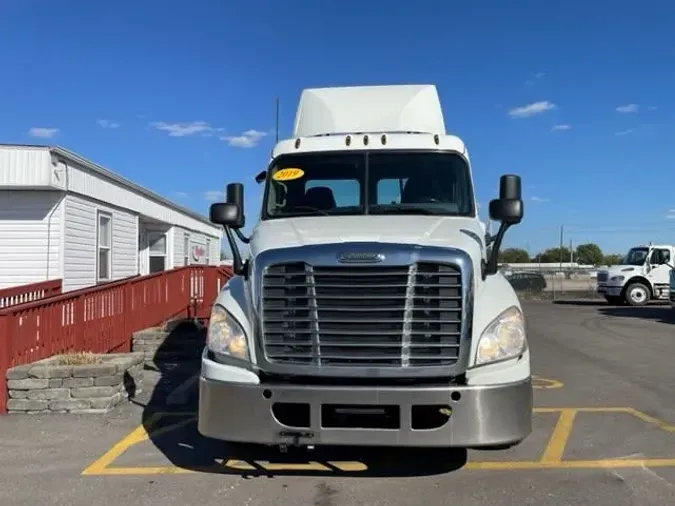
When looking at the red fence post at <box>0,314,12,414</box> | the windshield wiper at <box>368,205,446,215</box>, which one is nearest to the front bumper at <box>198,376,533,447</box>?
the windshield wiper at <box>368,205,446,215</box>

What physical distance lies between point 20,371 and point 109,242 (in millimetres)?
8257

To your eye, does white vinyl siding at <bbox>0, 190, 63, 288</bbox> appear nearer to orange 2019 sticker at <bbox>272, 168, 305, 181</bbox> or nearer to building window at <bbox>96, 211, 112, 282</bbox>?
building window at <bbox>96, 211, 112, 282</bbox>

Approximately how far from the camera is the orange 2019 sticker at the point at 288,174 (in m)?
6.38

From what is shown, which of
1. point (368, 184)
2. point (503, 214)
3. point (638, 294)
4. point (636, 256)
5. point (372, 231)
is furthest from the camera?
point (636, 256)

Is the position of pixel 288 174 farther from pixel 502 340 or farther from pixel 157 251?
pixel 157 251

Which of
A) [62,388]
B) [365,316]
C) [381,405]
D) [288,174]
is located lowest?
[62,388]

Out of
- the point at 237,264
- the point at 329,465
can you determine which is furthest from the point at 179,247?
the point at 329,465

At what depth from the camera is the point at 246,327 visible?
4.76 metres

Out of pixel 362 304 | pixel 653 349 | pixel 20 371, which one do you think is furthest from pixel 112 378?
pixel 653 349

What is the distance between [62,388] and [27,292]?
438cm

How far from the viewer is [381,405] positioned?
14.5 feet

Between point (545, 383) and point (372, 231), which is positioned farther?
point (545, 383)

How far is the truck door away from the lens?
27.2m

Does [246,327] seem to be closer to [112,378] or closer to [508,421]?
[508,421]
